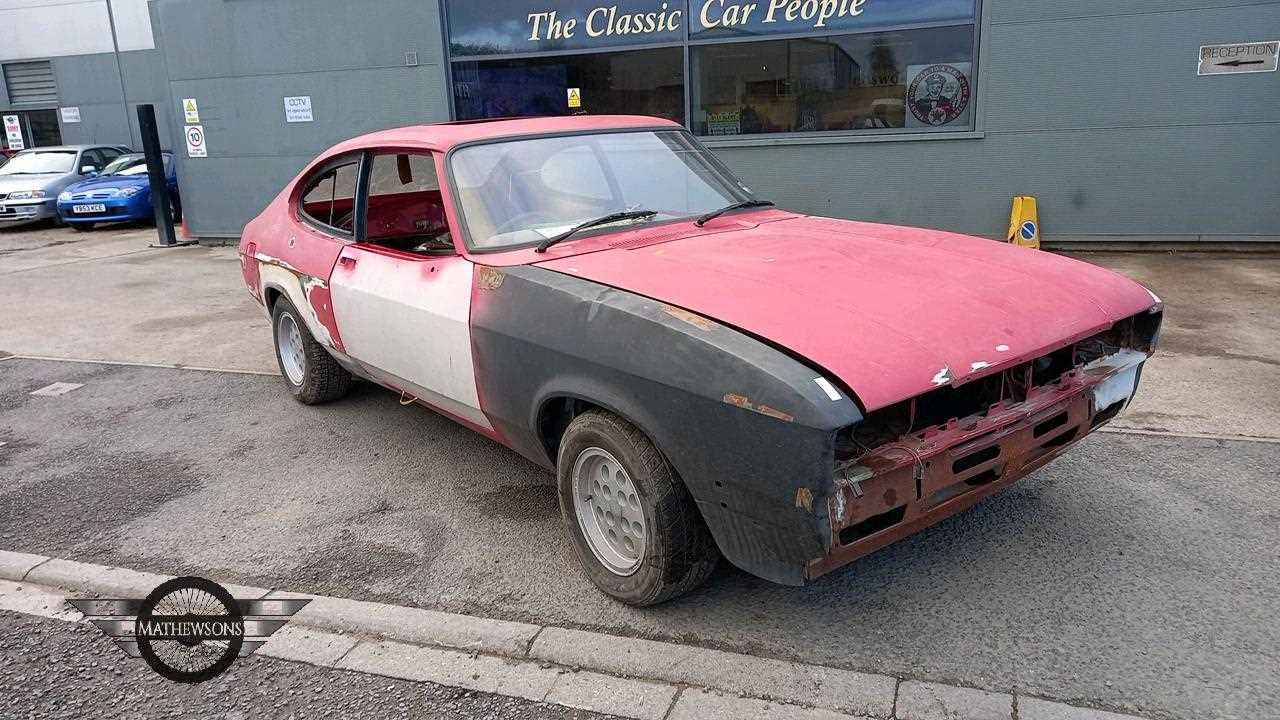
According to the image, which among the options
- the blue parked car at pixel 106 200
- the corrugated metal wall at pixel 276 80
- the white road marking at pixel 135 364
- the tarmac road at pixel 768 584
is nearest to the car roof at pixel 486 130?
the tarmac road at pixel 768 584

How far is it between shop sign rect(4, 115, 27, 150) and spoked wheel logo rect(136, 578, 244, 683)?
22908 millimetres

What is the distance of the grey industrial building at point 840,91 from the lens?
27.6 ft

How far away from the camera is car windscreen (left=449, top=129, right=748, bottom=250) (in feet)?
11.7

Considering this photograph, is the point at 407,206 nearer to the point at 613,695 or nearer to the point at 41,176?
the point at 613,695

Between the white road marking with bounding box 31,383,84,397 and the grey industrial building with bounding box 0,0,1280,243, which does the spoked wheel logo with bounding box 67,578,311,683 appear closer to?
the white road marking with bounding box 31,383,84,397

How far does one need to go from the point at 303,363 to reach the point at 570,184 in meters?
2.35

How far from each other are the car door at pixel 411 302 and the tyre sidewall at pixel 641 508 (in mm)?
573

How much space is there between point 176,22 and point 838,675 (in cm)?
1288

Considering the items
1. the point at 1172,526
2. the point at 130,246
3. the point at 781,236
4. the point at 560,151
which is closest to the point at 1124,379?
the point at 1172,526

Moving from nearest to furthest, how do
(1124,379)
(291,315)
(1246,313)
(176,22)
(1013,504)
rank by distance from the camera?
(1124,379) < (1013,504) < (291,315) < (1246,313) < (176,22)

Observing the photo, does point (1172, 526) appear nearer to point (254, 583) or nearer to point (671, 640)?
point (671, 640)

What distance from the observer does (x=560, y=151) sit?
12.8 ft

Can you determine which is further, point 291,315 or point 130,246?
point 130,246

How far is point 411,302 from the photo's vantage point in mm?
3641
